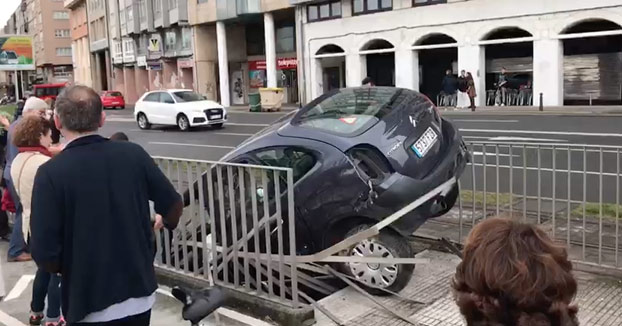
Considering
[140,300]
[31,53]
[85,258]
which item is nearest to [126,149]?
[85,258]

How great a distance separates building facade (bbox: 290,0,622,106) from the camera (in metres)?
26.1

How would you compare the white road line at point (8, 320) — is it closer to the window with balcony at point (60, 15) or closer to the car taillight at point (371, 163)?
the car taillight at point (371, 163)

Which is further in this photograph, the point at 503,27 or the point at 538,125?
the point at 503,27

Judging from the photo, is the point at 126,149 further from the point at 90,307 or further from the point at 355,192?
the point at 355,192

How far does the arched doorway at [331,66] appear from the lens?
3684 cm

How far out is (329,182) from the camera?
5.13 m

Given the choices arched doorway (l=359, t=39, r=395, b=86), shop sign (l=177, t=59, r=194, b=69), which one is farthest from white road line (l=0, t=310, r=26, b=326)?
shop sign (l=177, t=59, r=194, b=69)

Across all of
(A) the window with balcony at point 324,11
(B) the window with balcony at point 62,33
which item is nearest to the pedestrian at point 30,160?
(A) the window with balcony at point 324,11

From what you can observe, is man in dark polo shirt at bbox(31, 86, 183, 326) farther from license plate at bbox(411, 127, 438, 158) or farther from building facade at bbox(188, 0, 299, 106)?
building facade at bbox(188, 0, 299, 106)

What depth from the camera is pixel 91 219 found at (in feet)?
9.74

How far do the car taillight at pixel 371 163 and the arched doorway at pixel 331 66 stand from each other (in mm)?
31673

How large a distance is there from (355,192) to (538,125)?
1513 cm

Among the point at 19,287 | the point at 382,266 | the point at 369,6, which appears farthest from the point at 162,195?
the point at 369,6

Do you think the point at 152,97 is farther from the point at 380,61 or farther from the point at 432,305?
A: the point at 432,305
